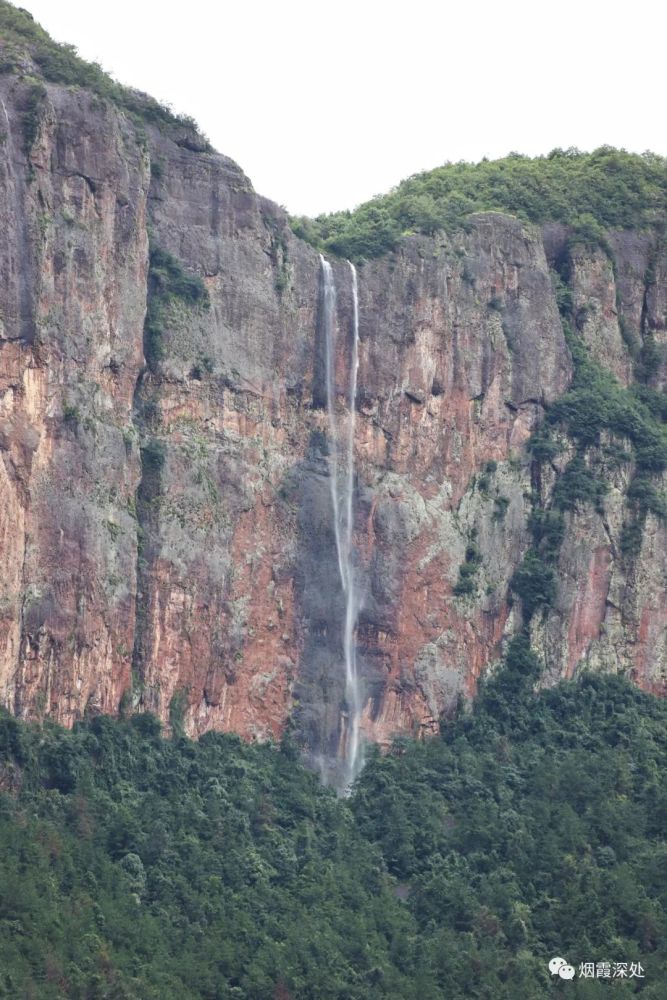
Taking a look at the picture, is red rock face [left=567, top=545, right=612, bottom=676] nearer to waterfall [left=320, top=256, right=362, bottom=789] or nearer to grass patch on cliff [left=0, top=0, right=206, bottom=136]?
waterfall [left=320, top=256, right=362, bottom=789]

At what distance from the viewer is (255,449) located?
76.2 meters

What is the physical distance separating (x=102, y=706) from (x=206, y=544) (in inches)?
224

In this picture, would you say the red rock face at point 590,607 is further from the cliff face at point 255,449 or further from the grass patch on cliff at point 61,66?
the grass patch on cliff at point 61,66

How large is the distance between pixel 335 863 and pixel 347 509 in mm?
10764

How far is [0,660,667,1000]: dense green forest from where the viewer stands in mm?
64875

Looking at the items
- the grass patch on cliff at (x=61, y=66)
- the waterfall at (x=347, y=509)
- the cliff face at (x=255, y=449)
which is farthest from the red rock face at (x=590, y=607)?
the grass patch on cliff at (x=61, y=66)

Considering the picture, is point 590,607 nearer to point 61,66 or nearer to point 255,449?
point 255,449

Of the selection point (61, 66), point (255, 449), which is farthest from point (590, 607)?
point (61, 66)

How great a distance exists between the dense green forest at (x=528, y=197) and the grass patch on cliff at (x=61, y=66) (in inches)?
284

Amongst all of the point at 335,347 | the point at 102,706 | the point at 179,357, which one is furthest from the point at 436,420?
the point at 102,706

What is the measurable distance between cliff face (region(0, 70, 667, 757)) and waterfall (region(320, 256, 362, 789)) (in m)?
0.29

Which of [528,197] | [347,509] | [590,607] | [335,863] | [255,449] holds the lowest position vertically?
[335,863]

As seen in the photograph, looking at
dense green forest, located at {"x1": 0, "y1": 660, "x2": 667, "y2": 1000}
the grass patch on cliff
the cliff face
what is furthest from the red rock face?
the grass patch on cliff

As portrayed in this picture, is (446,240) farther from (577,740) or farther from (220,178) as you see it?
(577,740)
